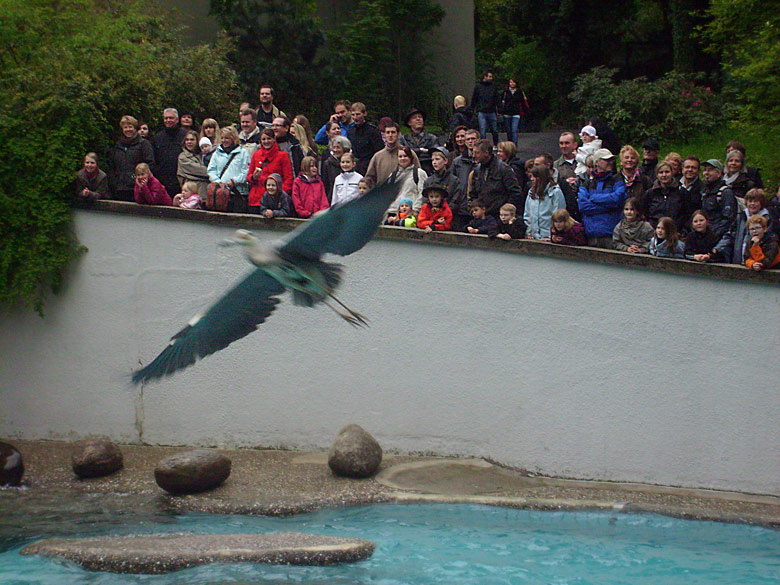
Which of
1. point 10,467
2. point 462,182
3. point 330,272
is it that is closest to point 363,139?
point 462,182

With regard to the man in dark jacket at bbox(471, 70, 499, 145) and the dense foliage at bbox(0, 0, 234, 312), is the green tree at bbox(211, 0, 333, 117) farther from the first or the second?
the dense foliage at bbox(0, 0, 234, 312)

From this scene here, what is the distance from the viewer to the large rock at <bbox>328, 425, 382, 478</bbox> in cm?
927

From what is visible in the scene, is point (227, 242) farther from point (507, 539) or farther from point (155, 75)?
point (155, 75)

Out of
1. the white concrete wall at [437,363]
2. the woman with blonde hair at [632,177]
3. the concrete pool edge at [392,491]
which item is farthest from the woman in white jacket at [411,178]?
the concrete pool edge at [392,491]

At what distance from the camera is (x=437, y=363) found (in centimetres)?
1014

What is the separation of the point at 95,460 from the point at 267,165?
338 centimetres

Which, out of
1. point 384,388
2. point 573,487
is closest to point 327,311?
point 384,388

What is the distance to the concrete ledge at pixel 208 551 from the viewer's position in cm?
758

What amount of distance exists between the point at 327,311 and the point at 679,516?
4062 mm

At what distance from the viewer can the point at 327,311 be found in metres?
10.4

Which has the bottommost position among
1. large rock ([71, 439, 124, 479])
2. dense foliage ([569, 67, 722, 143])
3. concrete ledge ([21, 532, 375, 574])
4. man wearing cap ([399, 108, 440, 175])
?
concrete ledge ([21, 532, 375, 574])

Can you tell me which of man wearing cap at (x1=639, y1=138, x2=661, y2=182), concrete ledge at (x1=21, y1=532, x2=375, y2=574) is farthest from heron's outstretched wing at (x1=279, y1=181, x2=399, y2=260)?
man wearing cap at (x1=639, y1=138, x2=661, y2=182)

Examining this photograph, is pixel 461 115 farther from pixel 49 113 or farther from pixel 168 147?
pixel 49 113

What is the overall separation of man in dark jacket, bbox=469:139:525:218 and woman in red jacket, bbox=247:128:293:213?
192 cm
